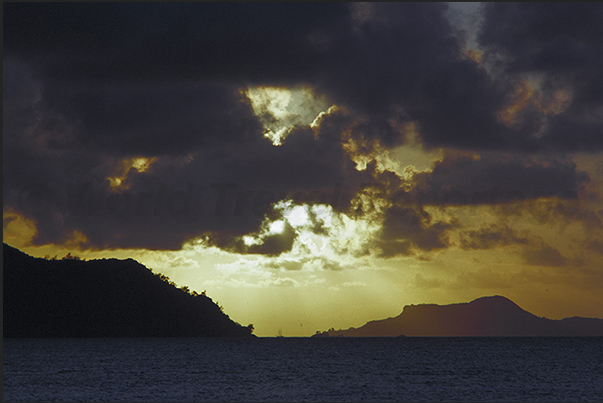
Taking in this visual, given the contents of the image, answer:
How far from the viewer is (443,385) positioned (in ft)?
334

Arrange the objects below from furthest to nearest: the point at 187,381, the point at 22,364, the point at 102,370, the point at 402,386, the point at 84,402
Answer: the point at 22,364 < the point at 102,370 < the point at 187,381 < the point at 402,386 < the point at 84,402

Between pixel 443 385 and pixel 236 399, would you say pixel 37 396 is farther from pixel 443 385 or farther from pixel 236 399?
pixel 443 385

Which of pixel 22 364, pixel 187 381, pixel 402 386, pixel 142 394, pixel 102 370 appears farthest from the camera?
pixel 22 364

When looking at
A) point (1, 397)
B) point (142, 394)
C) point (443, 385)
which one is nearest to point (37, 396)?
point (1, 397)

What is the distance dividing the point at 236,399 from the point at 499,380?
49.7m

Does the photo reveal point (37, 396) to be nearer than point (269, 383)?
Yes

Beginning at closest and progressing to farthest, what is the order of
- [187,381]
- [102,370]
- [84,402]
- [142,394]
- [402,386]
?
[84,402], [142,394], [402,386], [187,381], [102,370]

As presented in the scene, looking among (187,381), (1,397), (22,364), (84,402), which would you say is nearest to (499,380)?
(187,381)

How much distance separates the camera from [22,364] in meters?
158

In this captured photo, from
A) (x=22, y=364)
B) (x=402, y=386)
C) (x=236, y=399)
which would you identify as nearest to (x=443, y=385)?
(x=402, y=386)

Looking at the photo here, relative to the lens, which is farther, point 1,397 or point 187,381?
point 187,381

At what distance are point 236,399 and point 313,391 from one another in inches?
544

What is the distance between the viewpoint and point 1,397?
8275 centimetres

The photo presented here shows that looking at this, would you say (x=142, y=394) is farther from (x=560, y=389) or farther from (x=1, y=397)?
(x=560, y=389)
